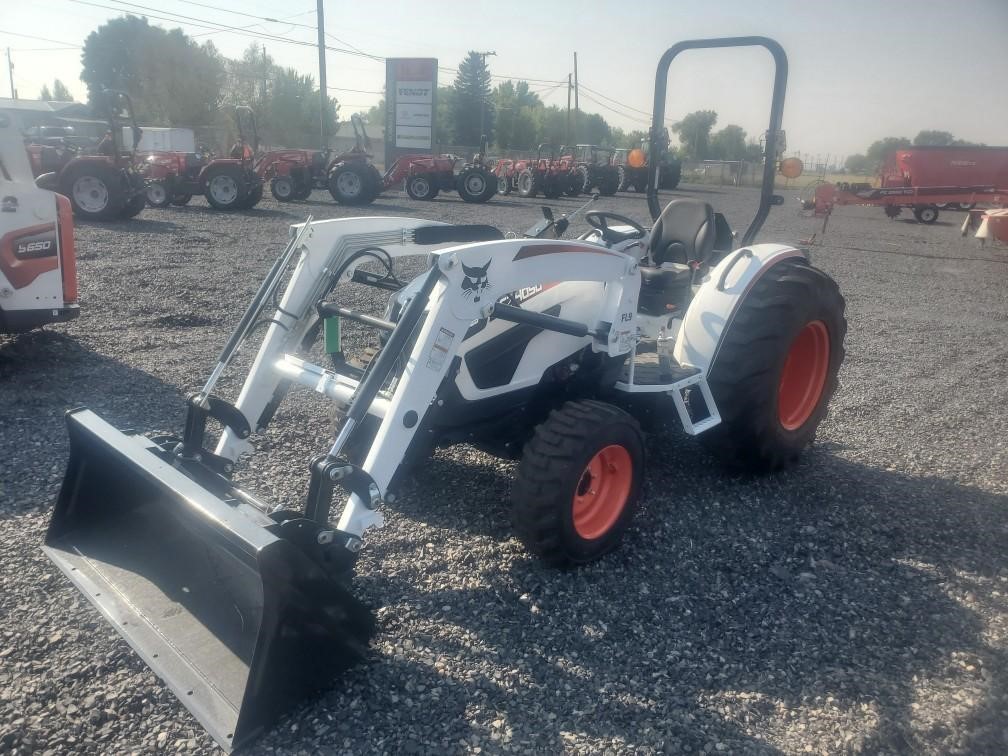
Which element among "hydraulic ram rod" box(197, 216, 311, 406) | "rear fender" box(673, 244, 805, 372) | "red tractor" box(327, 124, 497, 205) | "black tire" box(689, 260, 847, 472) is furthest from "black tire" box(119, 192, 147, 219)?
"black tire" box(689, 260, 847, 472)

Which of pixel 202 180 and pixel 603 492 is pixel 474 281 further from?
pixel 202 180

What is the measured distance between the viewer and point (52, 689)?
7.99 feet

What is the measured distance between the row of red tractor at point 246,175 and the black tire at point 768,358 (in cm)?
542

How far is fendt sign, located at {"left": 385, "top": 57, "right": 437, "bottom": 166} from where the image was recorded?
103 ft

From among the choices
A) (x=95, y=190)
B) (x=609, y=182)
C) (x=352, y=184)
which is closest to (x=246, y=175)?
(x=352, y=184)

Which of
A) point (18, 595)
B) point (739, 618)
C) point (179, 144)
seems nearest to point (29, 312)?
point (18, 595)

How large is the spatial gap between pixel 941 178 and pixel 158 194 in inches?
924

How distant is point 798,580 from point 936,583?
60 centimetres

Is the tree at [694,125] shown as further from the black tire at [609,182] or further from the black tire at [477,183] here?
the black tire at [609,182]

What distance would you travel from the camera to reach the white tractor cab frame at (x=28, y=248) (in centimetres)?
552

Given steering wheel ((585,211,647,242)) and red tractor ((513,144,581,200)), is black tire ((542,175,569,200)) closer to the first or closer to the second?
red tractor ((513,144,581,200))

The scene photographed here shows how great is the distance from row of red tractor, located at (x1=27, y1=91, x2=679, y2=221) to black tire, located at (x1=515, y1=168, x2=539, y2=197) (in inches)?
1.3

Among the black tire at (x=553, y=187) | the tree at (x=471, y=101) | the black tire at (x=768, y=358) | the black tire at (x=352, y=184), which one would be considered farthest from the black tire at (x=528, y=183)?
the tree at (x=471, y=101)

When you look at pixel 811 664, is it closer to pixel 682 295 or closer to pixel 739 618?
pixel 739 618
